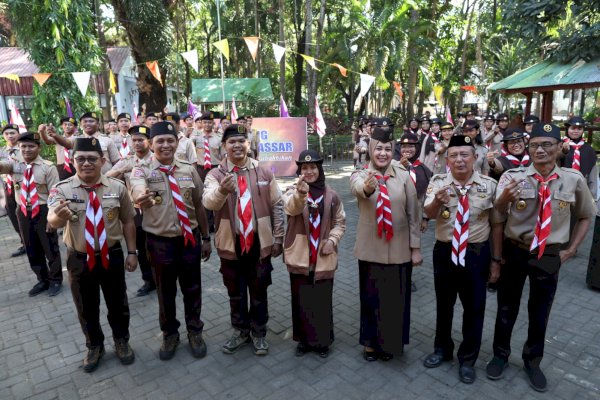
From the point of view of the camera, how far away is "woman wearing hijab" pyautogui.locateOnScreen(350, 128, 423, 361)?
3838 mm

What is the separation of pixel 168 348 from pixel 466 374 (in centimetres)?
292

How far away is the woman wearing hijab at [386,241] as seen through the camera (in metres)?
3.84

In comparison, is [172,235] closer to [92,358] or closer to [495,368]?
[92,358]

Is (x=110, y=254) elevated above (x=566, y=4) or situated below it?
below

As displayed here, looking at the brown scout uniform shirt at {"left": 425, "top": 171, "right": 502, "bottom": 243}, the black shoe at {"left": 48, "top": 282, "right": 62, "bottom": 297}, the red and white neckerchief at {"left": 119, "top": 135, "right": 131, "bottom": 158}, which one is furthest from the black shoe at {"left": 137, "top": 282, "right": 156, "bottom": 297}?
the brown scout uniform shirt at {"left": 425, "top": 171, "right": 502, "bottom": 243}

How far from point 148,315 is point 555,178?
4729 millimetres

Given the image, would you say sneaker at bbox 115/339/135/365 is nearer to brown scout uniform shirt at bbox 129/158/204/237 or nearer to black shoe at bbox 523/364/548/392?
brown scout uniform shirt at bbox 129/158/204/237

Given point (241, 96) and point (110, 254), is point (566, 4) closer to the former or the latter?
point (110, 254)

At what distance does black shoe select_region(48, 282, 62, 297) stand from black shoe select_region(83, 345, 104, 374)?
2.12m

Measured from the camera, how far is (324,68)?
24656mm

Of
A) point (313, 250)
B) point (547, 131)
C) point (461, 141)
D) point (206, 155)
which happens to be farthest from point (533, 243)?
point (206, 155)

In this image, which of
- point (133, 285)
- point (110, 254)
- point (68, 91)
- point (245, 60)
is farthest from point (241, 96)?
point (110, 254)

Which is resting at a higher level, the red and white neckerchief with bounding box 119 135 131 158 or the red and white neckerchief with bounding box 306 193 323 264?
the red and white neckerchief with bounding box 119 135 131 158

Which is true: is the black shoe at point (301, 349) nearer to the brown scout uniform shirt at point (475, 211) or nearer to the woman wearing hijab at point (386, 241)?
the woman wearing hijab at point (386, 241)
